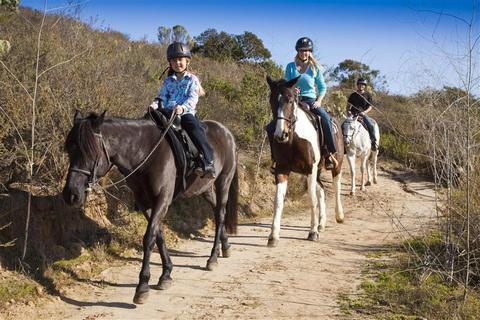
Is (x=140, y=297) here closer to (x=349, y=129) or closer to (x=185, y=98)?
(x=185, y=98)

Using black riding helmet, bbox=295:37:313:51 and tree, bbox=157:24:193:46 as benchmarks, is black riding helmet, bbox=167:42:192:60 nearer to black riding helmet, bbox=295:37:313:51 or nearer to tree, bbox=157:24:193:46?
black riding helmet, bbox=295:37:313:51

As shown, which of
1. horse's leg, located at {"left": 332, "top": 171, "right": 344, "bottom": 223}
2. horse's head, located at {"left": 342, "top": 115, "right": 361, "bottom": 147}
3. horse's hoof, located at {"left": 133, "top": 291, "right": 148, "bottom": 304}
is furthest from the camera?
horse's head, located at {"left": 342, "top": 115, "right": 361, "bottom": 147}

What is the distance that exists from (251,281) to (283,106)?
274 cm

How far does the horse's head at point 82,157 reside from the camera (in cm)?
455

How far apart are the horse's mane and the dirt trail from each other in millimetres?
1650

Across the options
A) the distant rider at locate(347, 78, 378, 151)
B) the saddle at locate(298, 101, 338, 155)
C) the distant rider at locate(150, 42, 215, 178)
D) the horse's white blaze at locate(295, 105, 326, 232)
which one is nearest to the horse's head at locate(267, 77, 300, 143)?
the horse's white blaze at locate(295, 105, 326, 232)

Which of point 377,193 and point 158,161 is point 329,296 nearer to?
point 158,161

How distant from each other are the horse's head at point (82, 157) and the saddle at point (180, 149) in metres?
1.10

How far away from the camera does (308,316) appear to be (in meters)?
4.78

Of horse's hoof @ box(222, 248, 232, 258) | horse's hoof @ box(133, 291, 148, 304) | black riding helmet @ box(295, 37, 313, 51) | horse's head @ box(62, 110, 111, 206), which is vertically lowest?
horse's hoof @ box(133, 291, 148, 304)

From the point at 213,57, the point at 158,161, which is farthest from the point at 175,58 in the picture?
the point at 213,57

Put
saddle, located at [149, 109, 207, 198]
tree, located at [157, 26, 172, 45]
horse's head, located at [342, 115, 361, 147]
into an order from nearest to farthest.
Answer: saddle, located at [149, 109, 207, 198] < horse's head, located at [342, 115, 361, 147] < tree, located at [157, 26, 172, 45]

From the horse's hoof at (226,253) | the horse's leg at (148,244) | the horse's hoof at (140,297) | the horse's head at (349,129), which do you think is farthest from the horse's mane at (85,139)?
the horse's head at (349,129)

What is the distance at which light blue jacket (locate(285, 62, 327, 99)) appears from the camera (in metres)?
8.26
